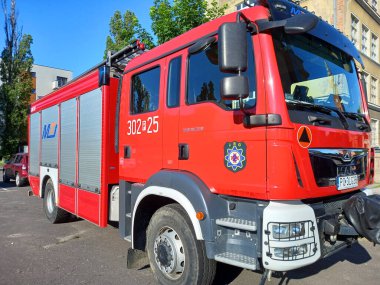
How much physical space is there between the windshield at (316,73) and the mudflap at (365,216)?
3.21 feet

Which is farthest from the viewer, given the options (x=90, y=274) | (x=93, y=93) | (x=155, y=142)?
(x=93, y=93)

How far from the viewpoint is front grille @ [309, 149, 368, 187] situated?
3285 mm

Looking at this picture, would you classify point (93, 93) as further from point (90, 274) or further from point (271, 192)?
point (271, 192)

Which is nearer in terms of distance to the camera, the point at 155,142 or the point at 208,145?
the point at 208,145

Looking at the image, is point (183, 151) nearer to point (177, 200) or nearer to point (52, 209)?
point (177, 200)

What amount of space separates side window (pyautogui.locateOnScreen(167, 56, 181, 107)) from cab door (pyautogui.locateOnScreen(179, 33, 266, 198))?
6.1 inches

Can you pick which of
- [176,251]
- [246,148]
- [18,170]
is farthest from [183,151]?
[18,170]

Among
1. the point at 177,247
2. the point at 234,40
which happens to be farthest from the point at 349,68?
the point at 177,247

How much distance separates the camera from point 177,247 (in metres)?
3.89

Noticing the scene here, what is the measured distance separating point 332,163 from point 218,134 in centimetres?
111

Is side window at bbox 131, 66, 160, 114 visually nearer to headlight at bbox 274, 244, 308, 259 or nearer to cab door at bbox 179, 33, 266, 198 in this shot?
cab door at bbox 179, 33, 266, 198

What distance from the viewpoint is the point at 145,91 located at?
4699mm

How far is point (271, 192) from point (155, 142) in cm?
175

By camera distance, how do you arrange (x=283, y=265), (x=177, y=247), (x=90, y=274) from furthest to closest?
(x=90, y=274)
(x=177, y=247)
(x=283, y=265)
